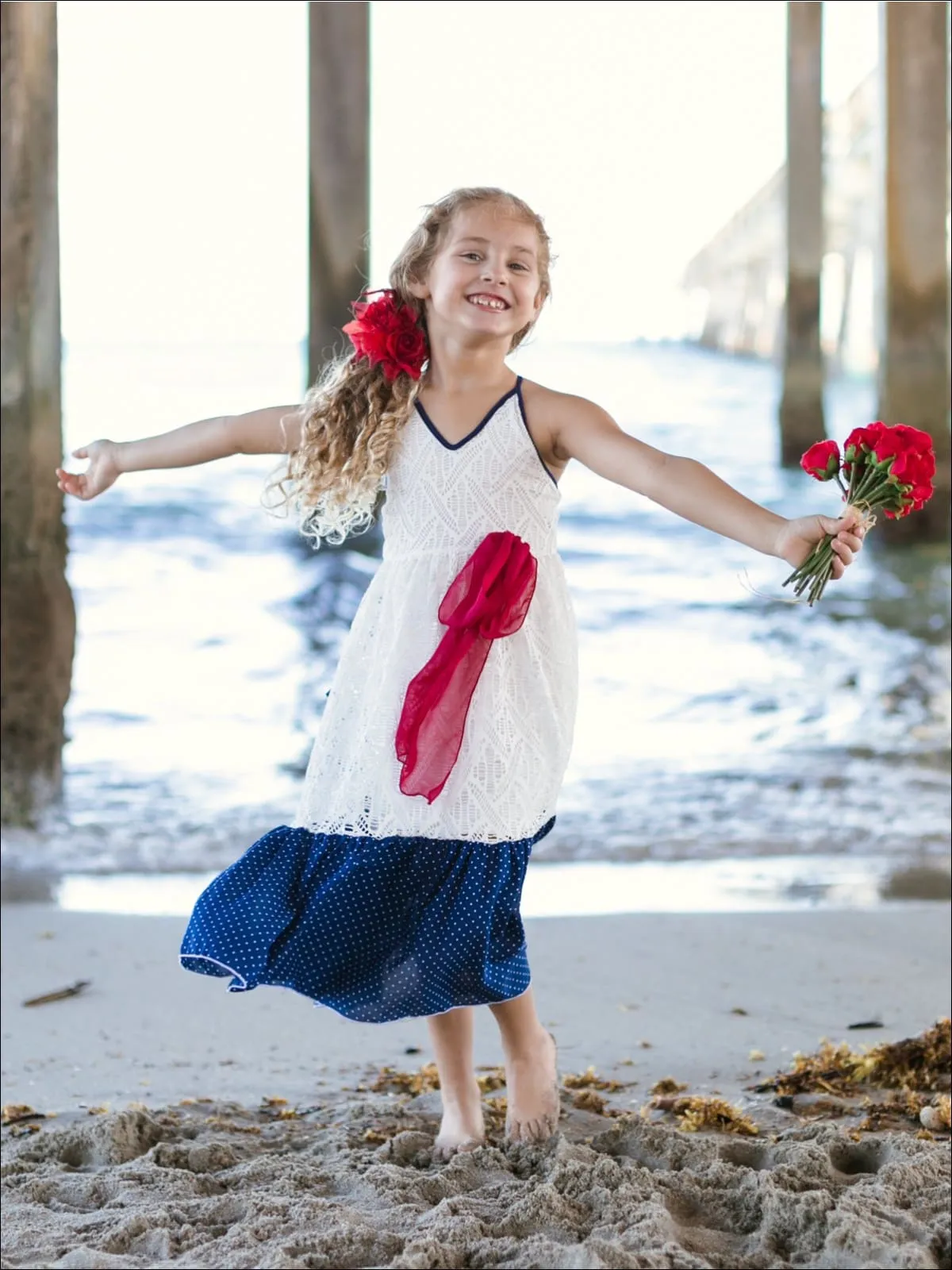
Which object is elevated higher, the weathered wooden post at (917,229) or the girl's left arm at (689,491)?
the weathered wooden post at (917,229)

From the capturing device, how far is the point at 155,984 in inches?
133

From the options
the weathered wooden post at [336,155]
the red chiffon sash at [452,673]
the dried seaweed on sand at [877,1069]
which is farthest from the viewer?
the weathered wooden post at [336,155]

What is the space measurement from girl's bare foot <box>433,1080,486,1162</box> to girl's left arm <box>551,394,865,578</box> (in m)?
0.97

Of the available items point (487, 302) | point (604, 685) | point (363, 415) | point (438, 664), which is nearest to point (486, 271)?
point (487, 302)

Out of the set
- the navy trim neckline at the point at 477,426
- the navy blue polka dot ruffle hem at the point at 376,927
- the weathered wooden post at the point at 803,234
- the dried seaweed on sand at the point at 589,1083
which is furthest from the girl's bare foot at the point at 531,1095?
the weathered wooden post at the point at 803,234

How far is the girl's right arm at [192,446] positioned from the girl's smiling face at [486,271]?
327mm

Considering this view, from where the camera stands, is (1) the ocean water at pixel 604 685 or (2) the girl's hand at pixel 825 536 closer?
(2) the girl's hand at pixel 825 536

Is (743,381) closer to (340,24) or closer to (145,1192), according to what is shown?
(340,24)

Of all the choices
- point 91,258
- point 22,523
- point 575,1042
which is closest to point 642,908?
point 575,1042

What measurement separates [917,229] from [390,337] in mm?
7802

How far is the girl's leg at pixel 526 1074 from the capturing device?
2.45 m

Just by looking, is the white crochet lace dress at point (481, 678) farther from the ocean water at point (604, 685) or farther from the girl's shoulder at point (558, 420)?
the ocean water at point (604, 685)

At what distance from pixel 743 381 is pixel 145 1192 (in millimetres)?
28926

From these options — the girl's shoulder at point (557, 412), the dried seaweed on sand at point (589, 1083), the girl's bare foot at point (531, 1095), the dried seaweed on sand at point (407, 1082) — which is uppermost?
the girl's shoulder at point (557, 412)
